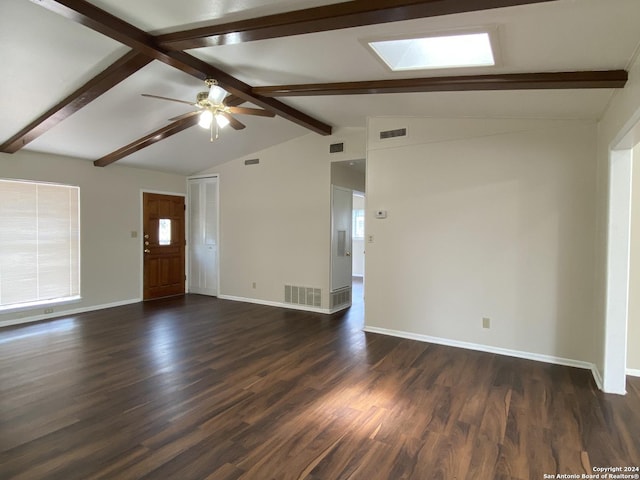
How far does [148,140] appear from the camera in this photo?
17.8 ft

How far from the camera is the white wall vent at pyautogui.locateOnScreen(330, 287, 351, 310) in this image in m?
6.20

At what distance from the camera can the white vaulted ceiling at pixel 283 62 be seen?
2256 millimetres

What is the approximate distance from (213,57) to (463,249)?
3475 mm

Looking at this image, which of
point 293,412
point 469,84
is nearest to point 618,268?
point 469,84

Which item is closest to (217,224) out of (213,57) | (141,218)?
(141,218)

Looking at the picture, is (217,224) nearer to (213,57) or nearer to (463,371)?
(213,57)

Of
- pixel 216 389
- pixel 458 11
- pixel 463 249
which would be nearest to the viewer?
pixel 458 11

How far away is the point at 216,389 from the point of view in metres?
3.18

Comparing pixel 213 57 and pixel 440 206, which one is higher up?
pixel 213 57

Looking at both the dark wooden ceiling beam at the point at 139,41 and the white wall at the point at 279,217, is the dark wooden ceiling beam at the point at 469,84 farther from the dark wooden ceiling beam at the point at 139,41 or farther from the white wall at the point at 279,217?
the white wall at the point at 279,217

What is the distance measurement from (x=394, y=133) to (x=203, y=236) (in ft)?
→ 15.5

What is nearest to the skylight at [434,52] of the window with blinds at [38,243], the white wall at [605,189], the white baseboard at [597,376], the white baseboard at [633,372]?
the white wall at [605,189]

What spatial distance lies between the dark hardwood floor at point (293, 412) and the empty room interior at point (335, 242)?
0.02 metres

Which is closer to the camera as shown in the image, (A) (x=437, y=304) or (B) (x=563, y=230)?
(B) (x=563, y=230)
